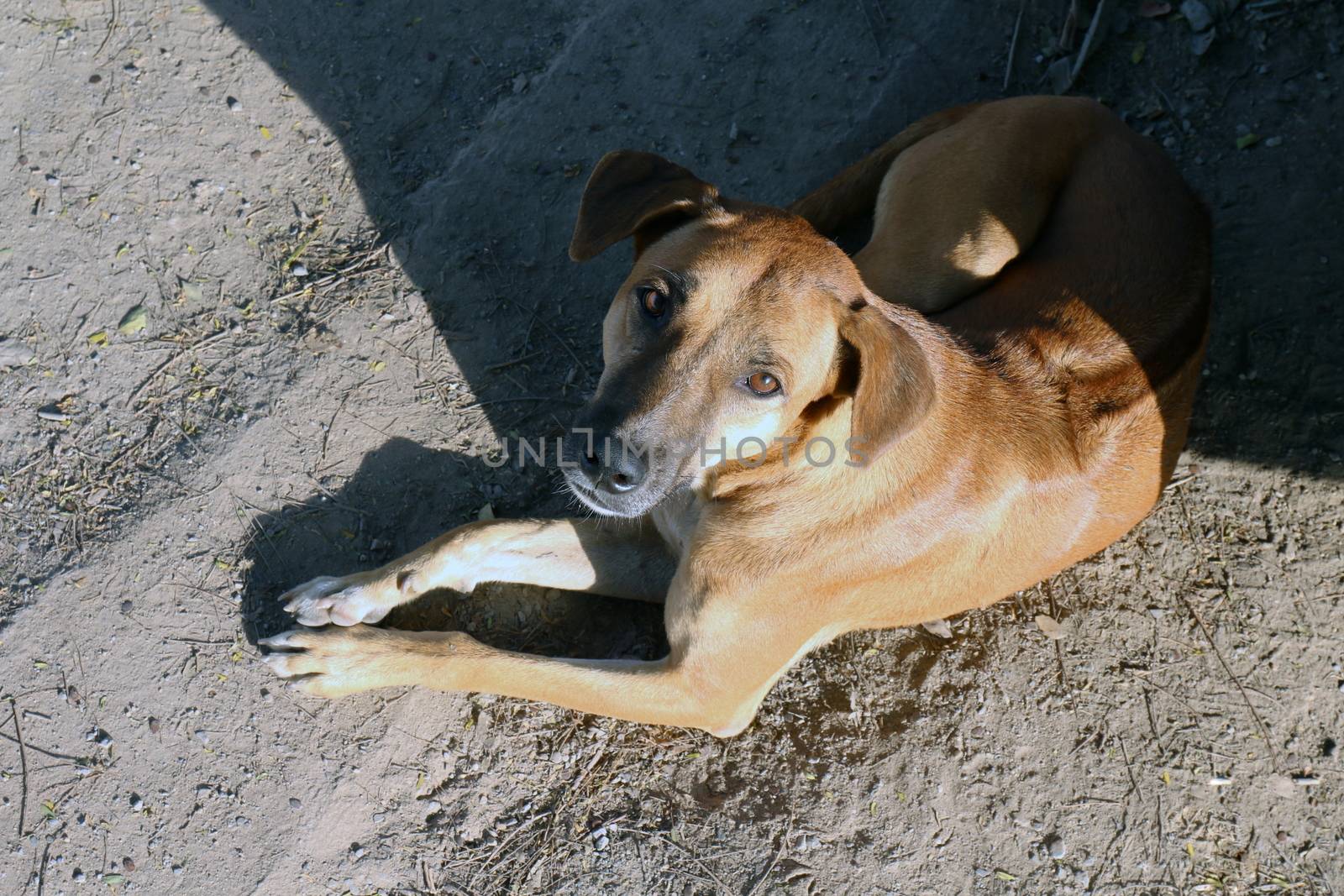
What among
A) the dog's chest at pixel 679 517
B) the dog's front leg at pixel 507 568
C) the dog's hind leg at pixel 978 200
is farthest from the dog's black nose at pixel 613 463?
the dog's hind leg at pixel 978 200

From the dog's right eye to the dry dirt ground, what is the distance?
1607mm

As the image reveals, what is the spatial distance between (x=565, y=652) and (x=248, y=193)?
9.72 ft

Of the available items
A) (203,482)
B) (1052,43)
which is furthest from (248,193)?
(1052,43)

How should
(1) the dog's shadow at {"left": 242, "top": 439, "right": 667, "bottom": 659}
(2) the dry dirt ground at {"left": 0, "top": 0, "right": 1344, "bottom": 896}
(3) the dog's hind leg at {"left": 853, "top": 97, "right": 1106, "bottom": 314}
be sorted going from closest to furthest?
(2) the dry dirt ground at {"left": 0, "top": 0, "right": 1344, "bottom": 896} < (1) the dog's shadow at {"left": 242, "top": 439, "right": 667, "bottom": 659} < (3) the dog's hind leg at {"left": 853, "top": 97, "right": 1106, "bottom": 314}

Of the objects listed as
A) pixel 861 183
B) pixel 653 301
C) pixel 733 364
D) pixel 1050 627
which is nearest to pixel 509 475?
pixel 653 301

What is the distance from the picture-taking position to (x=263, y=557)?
4.43m

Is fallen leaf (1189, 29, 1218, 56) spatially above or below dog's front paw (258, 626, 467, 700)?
above

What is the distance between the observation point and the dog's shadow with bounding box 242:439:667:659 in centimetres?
446

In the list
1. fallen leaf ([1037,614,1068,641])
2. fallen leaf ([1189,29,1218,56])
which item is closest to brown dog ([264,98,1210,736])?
fallen leaf ([1037,614,1068,641])

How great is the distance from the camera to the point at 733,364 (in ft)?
10.8

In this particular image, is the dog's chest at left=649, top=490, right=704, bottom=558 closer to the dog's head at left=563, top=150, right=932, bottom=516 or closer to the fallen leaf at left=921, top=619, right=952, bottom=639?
the dog's head at left=563, top=150, right=932, bottom=516

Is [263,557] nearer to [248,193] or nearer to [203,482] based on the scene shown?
[203,482]

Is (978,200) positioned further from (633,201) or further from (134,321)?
(134,321)

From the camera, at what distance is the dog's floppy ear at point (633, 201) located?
3633 millimetres
